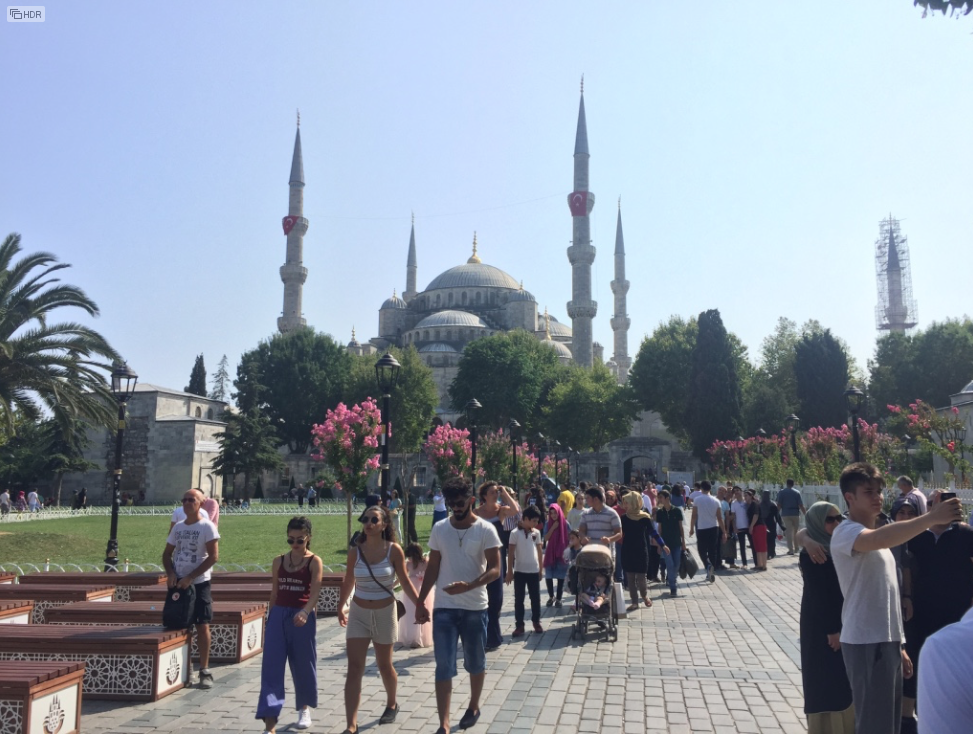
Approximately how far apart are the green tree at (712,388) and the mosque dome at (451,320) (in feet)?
100

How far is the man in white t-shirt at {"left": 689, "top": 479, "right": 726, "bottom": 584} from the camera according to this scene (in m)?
11.5

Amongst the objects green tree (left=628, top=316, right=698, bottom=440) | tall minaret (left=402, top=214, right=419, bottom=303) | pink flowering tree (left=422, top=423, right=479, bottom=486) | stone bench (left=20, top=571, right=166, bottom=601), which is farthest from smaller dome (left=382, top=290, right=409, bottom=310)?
stone bench (left=20, top=571, right=166, bottom=601)

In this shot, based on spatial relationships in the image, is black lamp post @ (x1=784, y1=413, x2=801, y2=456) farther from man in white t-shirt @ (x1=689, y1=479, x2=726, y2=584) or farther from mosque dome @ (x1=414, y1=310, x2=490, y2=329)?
mosque dome @ (x1=414, y1=310, x2=490, y2=329)

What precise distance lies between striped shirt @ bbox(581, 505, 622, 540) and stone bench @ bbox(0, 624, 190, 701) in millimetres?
4323

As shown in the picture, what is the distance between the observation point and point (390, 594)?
4.80m

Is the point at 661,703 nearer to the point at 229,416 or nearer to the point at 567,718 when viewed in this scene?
the point at 567,718

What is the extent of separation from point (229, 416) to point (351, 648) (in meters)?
39.7

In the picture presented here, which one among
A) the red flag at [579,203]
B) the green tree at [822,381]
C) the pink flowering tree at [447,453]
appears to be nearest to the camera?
the pink flowering tree at [447,453]

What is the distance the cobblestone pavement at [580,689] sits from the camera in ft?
15.8

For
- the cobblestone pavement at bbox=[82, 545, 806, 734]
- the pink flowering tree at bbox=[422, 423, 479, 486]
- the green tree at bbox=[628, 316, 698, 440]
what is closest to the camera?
the cobblestone pavement at bbox=[82, 545, 806, 734]

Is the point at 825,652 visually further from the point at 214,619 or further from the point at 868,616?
the point at 214,619

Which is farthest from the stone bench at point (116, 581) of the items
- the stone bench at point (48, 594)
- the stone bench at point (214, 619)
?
the stone bench at point (214, 619)

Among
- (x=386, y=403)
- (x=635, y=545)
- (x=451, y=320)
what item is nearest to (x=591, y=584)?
(x=635, y=545)

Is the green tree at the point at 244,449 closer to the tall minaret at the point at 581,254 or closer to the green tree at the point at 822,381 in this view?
the tall minaret at the point at 581,254
